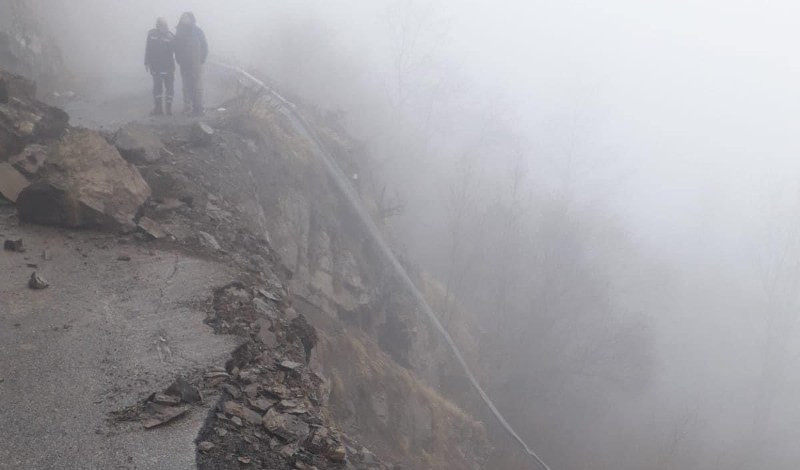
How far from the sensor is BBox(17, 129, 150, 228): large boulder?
6.89 metres

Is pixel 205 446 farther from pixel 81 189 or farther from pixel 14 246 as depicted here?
pixel 81 189

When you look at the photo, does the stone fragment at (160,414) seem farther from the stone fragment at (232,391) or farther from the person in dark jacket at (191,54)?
the person in dark jacket at (191,54)

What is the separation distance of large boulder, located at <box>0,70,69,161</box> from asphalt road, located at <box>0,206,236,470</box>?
4.05ft

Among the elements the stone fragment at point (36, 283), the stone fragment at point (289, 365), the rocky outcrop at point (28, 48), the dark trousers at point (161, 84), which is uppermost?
the rocky outcrop at point (28, 48)

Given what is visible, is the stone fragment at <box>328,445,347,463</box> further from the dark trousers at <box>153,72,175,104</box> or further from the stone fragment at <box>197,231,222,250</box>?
the dark trousers at <box>153,72,175,104</box>

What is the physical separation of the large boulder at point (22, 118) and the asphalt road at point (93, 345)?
1.23m

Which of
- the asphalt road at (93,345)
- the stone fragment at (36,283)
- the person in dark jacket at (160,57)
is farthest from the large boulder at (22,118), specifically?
the person in dark jacket at (160,57)

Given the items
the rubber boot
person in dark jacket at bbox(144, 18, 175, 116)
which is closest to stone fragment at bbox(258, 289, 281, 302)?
person in dark jacket at bbox(144, 18, 175, 116)

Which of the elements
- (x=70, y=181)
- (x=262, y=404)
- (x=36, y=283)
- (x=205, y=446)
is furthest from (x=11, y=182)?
(x=205, y=446)

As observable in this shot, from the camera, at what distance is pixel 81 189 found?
23.0 feet


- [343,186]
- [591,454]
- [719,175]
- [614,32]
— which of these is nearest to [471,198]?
[591,454]

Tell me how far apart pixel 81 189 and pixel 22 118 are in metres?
2.26

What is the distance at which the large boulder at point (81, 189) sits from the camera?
22.6 feet

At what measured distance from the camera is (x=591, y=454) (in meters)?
24.8
